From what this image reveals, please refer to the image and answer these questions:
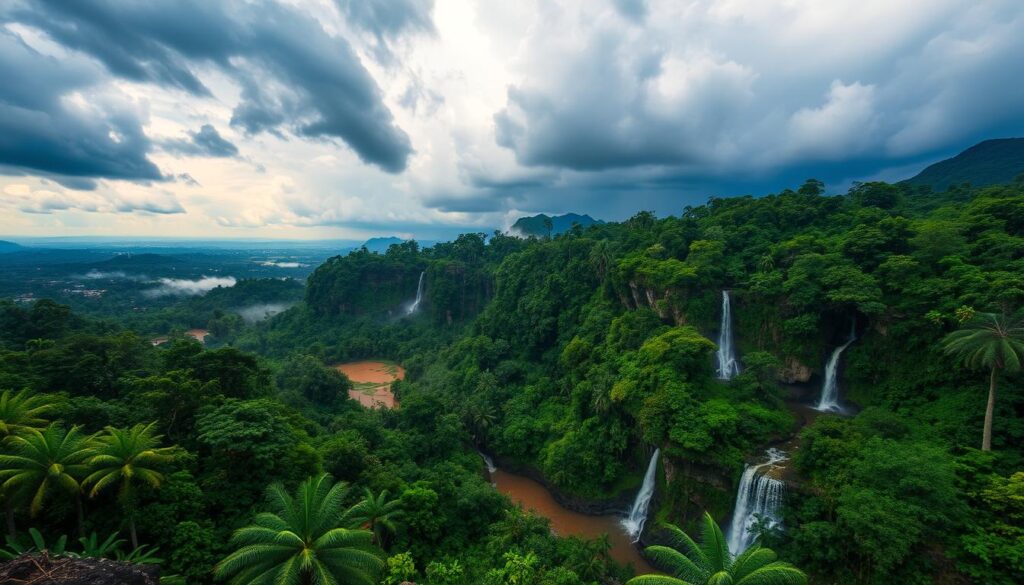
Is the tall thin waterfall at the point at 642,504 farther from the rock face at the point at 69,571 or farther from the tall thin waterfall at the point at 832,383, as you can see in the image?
the rock face at the point at 69,571

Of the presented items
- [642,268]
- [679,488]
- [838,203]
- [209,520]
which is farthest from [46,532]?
[838,203]

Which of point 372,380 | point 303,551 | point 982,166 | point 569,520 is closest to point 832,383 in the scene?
point 569,520

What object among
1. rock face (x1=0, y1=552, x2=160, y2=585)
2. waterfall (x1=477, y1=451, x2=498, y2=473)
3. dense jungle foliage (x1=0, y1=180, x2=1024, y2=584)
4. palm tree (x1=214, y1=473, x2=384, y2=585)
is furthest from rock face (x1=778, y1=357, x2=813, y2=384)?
rock face (x1=0, y1=552, x2=160, y2=585)

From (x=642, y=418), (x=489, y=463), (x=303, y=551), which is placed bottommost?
(x=489, y=463)

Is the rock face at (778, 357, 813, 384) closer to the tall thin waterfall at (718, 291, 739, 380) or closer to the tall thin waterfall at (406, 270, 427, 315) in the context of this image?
the tall thin waterfall at (718, 291, 739, 380)

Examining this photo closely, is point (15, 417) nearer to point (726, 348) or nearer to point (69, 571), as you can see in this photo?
point (69, 571)

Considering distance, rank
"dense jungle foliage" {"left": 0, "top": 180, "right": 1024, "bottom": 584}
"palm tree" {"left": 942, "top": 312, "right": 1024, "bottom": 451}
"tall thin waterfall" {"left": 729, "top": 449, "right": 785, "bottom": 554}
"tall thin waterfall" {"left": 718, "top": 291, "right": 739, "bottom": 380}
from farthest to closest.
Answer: "tall thin waterfall" {"left": 718, "top": 291, "right": 739, "bottom": 380} < "tall thin waterfall" {"left": 729, "top": 449, "right": 785, "bottom": 554} < "palm tree" {"left": 942, "top": 312, "right": 1024, "bottom": 451} < "dense jungle foliage" {"left": 0, "top": 180, "right": 1024, "bottom": 584}
